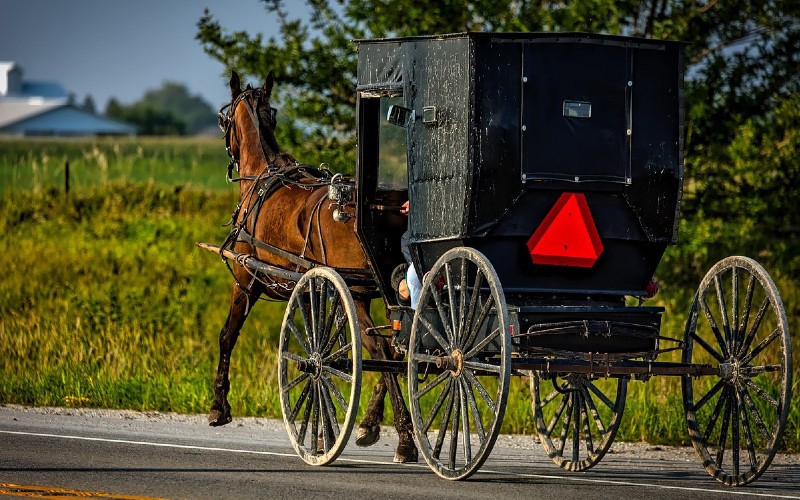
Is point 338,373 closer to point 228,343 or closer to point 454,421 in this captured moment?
point 454,421

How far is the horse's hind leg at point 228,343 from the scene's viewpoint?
11.5 m

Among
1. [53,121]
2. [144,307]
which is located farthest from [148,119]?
[144,307]

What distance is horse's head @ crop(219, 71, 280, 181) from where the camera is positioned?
12.2 meters

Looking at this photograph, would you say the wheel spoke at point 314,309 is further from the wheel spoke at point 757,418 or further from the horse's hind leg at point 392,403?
the wheel spoke at point 757,418

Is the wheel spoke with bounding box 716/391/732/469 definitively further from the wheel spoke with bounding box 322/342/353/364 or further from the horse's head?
the horse's head

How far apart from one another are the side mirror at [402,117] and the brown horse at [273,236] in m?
1.34

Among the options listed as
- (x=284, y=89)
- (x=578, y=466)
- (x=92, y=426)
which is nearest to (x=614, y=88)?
(x=578, y=466)

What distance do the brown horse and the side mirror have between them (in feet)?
4.38

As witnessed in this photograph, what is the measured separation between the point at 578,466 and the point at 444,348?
1.65 m

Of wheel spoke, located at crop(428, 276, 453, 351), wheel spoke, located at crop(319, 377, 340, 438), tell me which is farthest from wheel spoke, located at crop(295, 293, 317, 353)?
wheel spoke, located at crop(428, 276, 453, 351)

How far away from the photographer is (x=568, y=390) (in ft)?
31.9

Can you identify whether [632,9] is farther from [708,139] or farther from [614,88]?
[614,88]

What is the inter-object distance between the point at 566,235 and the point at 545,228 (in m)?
0.14

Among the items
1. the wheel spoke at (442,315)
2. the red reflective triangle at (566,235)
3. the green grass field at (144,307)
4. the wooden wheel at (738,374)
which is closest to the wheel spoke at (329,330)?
the wheel spoke at (442,315)
